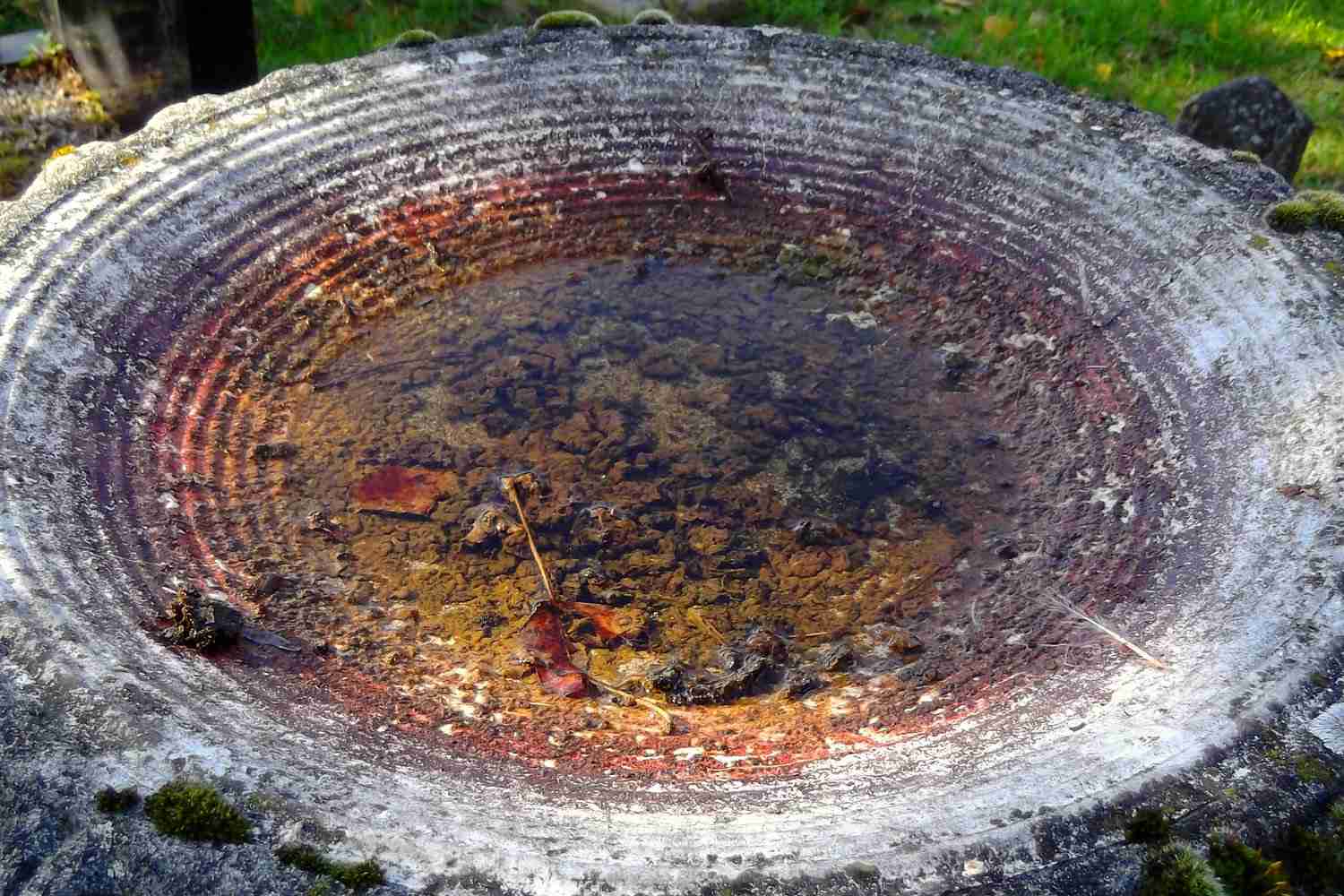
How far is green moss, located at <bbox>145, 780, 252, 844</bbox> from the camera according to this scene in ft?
5.11

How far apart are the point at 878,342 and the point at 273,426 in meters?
1.89

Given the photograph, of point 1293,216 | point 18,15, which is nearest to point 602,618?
point 1293,216

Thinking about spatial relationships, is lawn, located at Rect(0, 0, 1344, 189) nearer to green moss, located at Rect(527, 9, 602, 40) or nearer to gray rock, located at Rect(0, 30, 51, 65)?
gray rock, located at Rect(0, 30, 51, 65)

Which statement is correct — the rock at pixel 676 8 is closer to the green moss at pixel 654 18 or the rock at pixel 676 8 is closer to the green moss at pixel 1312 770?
the green moss at pixel 654 18

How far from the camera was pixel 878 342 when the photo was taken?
11.3 ft

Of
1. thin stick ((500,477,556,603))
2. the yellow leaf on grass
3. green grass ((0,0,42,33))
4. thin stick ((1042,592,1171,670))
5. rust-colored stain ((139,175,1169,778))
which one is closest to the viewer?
thin stick ((1042,592,1171,670))

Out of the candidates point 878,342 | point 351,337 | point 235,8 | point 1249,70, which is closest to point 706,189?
point 878,342

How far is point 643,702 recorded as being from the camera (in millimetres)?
2373

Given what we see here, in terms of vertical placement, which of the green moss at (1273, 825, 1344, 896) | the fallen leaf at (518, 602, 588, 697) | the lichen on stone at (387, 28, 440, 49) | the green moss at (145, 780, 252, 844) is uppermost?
the lichen on stone at (387, 28, 440, 49)

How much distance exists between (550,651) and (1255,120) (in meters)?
3.42

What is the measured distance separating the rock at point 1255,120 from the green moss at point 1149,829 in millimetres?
3248

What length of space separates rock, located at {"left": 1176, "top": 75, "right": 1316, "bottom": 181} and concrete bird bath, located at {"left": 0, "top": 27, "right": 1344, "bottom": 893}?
40.1 inches

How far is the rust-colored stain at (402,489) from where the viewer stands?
9.47 feet

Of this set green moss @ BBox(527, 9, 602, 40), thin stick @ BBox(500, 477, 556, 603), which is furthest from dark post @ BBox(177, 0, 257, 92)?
thin stick @ BBox(500, 477, 556, 603)
